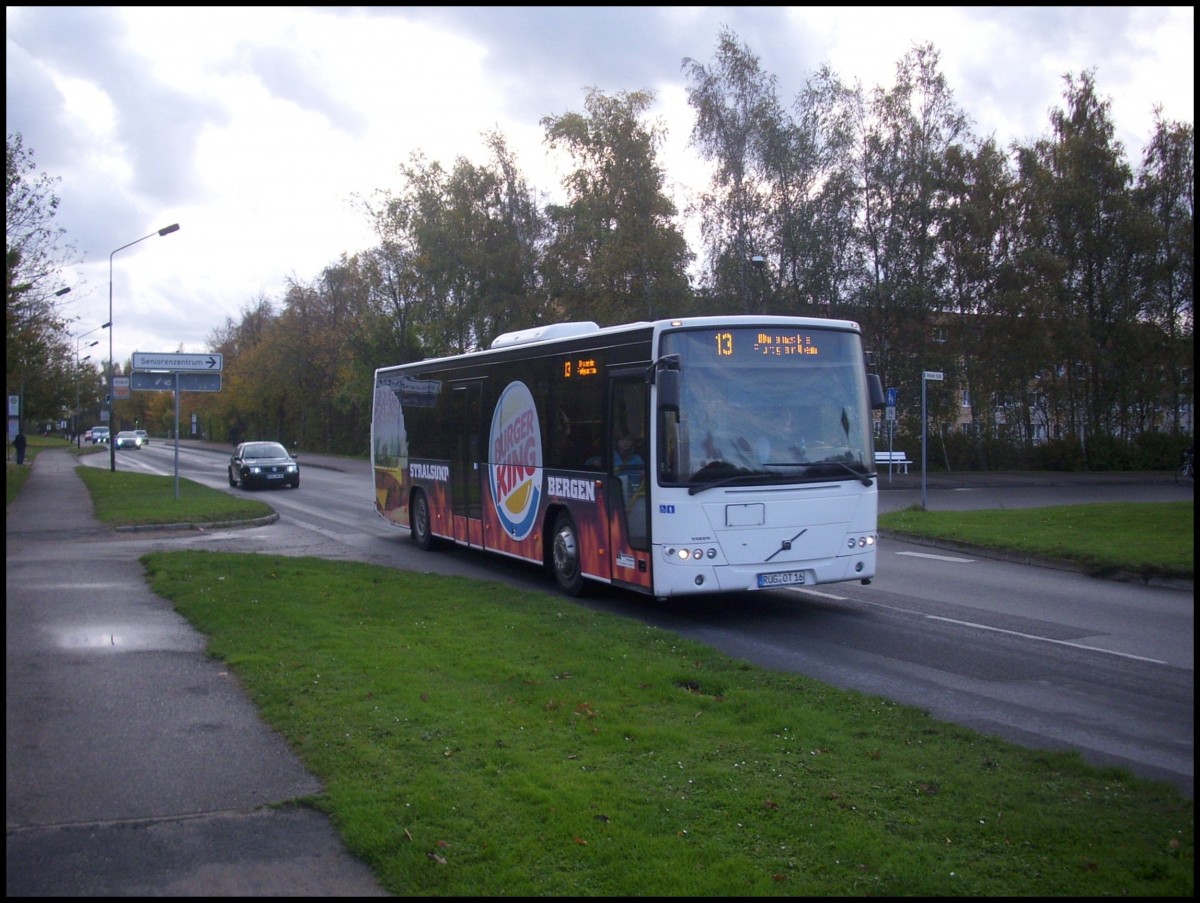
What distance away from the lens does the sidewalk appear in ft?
14.5

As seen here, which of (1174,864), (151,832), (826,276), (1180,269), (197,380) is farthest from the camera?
(1180,269)

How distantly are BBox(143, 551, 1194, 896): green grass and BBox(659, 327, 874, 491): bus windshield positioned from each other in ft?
7.37

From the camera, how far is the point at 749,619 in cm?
1110

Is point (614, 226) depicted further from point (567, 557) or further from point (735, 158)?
point (567, 557)

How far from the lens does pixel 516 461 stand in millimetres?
13883

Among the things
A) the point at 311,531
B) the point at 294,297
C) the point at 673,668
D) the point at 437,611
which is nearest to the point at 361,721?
the point at 673,668

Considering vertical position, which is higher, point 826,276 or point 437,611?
point 826,276

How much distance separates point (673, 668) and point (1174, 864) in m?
4.09

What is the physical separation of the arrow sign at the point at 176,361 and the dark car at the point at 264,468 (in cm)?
918

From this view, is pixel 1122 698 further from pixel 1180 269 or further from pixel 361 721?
pixel 1180 269

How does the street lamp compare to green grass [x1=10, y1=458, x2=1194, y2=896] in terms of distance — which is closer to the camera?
green grass [x1=10, y1=458, x2=1194, y2=896]

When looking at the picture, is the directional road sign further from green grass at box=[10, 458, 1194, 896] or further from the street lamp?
the street lamp

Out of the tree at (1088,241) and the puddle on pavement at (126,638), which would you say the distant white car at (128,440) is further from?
the puddle on pavement at (126,638)

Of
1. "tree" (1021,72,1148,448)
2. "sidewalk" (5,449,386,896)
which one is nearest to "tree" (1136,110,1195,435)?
"tree" (1021,72,1148,448)
